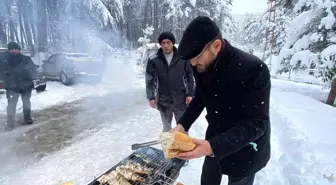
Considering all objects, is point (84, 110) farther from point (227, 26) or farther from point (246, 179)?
point (227, 26)

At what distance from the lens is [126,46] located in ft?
132

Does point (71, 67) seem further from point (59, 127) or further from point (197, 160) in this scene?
point (197, 160)

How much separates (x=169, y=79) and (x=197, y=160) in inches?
57.9

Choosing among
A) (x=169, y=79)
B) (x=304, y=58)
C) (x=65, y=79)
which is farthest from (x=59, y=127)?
(x=304, y=58)

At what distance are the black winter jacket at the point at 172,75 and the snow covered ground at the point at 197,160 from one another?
125cm

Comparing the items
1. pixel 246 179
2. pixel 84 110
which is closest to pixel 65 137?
pixel 84 110

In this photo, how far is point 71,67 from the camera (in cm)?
1241

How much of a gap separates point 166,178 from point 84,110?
610 centimetres

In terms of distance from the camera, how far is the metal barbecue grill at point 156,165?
2.56m

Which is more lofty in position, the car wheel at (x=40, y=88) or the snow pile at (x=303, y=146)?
the snow pile at (x=303, y=146)

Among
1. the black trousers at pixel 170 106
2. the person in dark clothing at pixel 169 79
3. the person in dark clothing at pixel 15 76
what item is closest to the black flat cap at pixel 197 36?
the person in dark clothing at pixel 169 79

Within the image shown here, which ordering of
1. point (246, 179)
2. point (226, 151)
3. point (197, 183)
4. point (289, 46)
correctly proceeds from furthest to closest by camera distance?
1. point (289, 46)
2. point (197, 183)
3. point (246, 179)
4. point (226, 151)

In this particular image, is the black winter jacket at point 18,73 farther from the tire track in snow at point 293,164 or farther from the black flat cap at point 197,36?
the black flat cap at point 197,36

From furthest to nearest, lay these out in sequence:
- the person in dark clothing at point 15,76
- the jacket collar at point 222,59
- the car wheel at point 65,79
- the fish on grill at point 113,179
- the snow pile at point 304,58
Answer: the car wheel at point 65,79 → the snow pile at point 304,58 → the person in dark clothing at point 15,76 → the fish on grill at point 113,179 → the jacket collar at point 222,59
